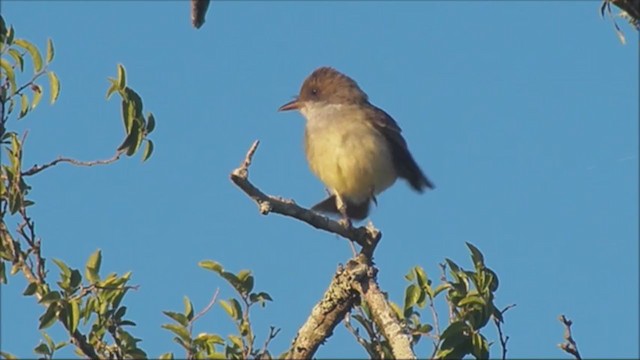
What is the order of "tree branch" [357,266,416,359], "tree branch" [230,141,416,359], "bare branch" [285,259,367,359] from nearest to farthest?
1. "tree branch" [357,266,416,359]
2. "tree branch" [230,141,416,359]
3. "bare branch" [285,259,367,359]

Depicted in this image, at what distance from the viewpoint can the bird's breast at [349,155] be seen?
7.26 m

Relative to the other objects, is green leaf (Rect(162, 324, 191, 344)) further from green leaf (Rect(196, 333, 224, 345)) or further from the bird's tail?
the bird's tail

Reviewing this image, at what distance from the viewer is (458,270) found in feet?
14.6

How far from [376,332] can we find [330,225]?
76 centimetres

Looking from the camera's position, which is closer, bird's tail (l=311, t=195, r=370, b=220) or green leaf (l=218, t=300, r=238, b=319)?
green leaf (l=218, t=300, r=238, b=319)

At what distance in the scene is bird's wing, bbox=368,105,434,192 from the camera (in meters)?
7.18

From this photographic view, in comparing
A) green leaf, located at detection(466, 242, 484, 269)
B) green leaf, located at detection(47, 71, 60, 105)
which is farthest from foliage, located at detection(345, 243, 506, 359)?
green leaf, located at detection(47, 71, 60, 105)

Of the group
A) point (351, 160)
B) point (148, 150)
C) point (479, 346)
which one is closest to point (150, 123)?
point (148, 150)

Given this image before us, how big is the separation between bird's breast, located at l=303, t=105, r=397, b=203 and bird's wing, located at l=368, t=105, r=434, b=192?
5 centimetres

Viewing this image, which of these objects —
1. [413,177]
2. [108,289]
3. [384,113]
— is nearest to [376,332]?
[108,289]

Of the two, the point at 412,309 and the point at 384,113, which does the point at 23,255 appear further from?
the point at 384,113

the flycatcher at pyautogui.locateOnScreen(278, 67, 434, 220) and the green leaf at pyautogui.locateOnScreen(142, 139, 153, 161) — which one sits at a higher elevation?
the flycatcher at pyautogui.locateOnScreen(278, 67, 434, 220)

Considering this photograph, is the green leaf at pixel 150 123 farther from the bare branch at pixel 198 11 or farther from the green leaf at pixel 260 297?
the bare branch at pixel 198 11

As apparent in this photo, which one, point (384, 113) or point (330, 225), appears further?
point (384, 113)
